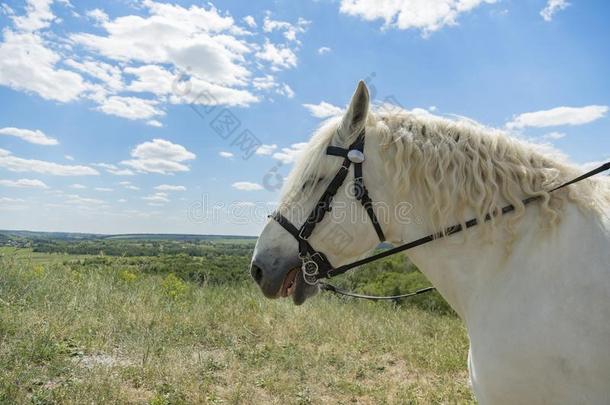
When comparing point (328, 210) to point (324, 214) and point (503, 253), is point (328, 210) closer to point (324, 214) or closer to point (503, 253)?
point (324, 214)

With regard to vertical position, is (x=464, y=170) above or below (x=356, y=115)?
below

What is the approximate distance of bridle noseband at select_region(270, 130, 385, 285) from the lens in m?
2.03

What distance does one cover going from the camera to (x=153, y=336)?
501 cm

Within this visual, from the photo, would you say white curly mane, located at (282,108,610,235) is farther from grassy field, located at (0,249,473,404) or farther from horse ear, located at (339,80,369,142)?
grassy field, located at (0,249,473,404)

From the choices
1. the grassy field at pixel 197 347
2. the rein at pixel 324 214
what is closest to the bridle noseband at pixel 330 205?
the rein at pixel 324 214

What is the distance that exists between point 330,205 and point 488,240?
0.77 metres

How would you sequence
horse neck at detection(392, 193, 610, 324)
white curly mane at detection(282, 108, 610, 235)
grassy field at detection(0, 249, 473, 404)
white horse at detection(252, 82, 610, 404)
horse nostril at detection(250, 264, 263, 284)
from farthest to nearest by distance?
grassy field at detection(0, 249, 473, 404) < horse nostril at detection(250, 264, 263, 284) < white curly mane at detection(282, 108, 610, 235) < horse neck at detection(392, 193, 610, 324) < white horse at detection(252, 82, 610, 404)

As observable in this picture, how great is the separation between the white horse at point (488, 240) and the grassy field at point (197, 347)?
251 cm

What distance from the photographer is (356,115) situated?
2041 millimetres

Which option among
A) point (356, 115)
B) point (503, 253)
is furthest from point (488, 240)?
point (356, 115)

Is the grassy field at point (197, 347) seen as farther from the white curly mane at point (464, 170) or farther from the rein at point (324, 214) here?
the white curly mane at point (464, 170)

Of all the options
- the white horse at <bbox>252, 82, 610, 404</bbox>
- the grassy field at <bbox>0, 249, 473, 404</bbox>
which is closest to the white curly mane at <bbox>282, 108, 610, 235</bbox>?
the white horse at <bbox>252, 82, 610, 404</bbox>

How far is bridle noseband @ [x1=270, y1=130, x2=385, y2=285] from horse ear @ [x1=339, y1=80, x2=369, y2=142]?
0.05m

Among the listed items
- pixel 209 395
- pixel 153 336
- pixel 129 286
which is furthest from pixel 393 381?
pixel 129 286
